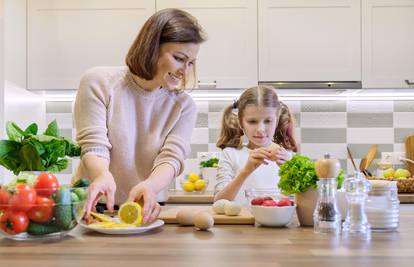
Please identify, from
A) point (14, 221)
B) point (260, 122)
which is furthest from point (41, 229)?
point (260, 122)

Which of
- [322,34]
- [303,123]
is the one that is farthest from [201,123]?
[322,34]

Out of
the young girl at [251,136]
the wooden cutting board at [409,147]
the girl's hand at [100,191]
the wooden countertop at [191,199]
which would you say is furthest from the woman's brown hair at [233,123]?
the wooden cutting board at [409,147]

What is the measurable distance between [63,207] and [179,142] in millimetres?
625

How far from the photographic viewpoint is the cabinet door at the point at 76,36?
114 inches

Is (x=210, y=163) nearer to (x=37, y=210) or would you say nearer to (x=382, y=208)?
(x=382, y=208)

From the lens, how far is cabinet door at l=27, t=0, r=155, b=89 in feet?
9.50

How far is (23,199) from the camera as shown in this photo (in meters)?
1.00

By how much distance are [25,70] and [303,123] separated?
1.68 m

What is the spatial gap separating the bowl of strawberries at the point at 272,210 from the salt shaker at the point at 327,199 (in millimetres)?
85

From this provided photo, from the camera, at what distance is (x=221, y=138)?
2406mm

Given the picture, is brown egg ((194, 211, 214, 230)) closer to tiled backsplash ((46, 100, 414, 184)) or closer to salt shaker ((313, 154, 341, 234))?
salt shaker ((313, 154, 341, 234))

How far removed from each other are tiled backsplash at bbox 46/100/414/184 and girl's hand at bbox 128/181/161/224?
1.90m

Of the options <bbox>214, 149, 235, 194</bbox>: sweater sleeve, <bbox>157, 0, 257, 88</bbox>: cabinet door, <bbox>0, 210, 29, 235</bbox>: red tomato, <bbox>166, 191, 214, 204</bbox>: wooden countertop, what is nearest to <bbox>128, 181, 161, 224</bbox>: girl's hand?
<bbox>0, 210, 29, 235</bbox>: red tomato

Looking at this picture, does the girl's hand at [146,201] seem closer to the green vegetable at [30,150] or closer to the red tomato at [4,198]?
the green vegetable at [30,150]
